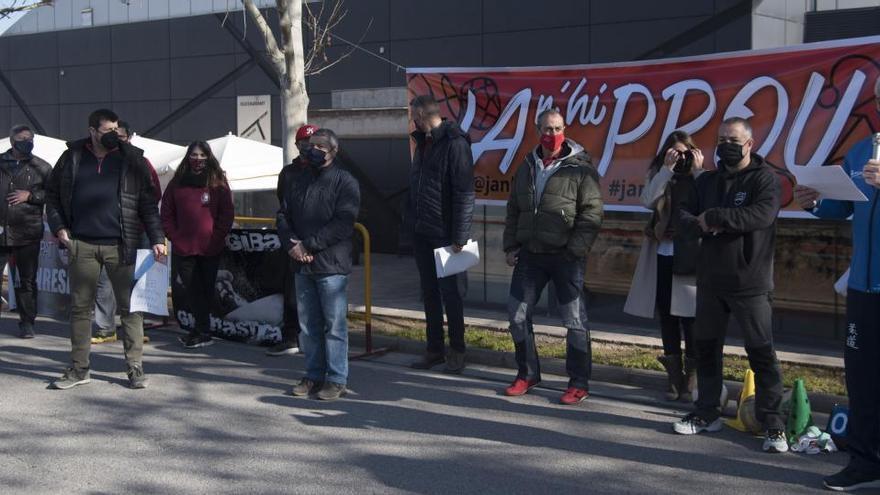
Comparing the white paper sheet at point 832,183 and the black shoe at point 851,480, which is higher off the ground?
the white paper sheet at point 832,183

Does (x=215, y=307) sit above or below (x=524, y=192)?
below

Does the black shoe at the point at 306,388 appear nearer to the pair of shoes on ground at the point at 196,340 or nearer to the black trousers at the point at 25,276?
the pair of shoes on ground at the point at 196,340

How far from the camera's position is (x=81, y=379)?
774 cm

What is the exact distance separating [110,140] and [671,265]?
4.27m

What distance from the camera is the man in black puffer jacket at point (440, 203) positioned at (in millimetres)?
7852

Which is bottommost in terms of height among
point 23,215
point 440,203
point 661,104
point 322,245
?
point 322,245

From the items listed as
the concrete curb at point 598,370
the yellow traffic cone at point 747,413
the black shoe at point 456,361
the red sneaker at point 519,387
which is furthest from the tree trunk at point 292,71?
the yellow traffic cone at point 747,413

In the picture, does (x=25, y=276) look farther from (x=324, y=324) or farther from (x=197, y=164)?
(x=324, y=324)

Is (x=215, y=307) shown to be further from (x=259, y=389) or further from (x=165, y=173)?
(x=165, y=173)

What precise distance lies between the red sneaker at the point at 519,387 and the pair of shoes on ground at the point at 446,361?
82 cm

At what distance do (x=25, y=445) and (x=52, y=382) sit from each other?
5.81 feet

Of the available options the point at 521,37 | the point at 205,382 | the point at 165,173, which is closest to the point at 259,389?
the point at 205,382

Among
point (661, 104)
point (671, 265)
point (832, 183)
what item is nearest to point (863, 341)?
point (832, 183)

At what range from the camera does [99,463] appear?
5723 millimetres
